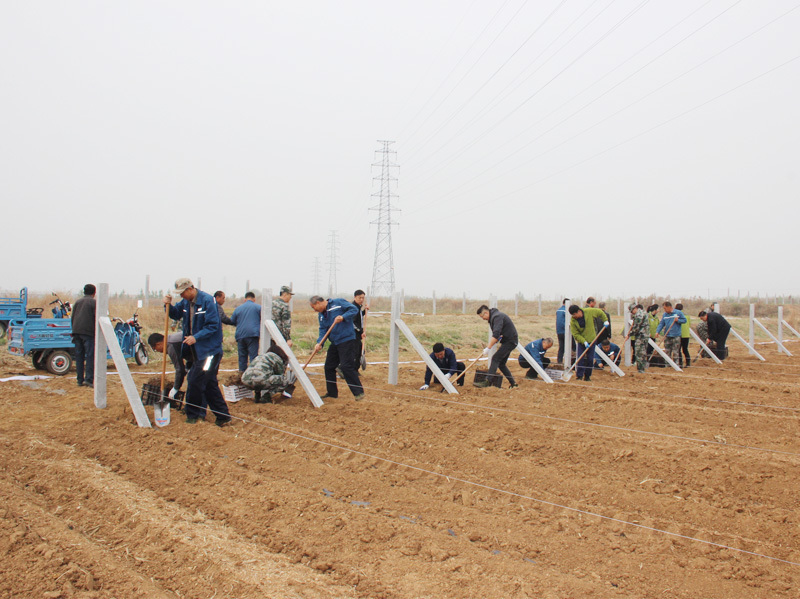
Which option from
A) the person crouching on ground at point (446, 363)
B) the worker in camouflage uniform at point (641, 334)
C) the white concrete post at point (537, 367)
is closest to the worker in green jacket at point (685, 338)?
the worker in camouflage uniform at point (641, 334)

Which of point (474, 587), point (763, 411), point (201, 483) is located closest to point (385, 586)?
point (474, 587)

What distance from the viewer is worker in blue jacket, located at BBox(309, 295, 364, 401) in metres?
7.96

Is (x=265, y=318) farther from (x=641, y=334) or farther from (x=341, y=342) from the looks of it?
(x=641, y=334)

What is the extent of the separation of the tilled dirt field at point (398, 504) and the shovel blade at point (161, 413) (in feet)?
0.41

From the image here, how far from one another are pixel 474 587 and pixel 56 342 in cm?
1073

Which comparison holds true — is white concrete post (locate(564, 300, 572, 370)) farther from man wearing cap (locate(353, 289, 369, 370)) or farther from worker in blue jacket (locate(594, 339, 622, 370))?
man wearing cap (locate(353, 289, 369, 370))

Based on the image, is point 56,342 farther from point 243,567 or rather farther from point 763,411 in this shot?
point 763,411

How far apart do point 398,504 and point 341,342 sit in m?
4.02

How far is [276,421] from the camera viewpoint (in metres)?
6.74

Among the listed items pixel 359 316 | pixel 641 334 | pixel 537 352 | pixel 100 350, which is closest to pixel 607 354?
pixel 641 334

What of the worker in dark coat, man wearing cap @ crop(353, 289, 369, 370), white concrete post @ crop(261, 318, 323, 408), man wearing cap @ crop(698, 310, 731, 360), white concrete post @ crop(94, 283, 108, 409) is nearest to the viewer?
white concrete post @ crop(94, 283, 108, 409)

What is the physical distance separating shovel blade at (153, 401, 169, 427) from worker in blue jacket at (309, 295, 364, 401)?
86.3 inches

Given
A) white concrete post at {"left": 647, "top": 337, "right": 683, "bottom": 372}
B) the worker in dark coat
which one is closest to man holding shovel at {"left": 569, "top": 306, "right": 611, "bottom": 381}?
white concrete post at {"left": 647, "top": 337, "right": 683, "bottom": 372}

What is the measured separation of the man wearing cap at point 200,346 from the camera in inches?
253
